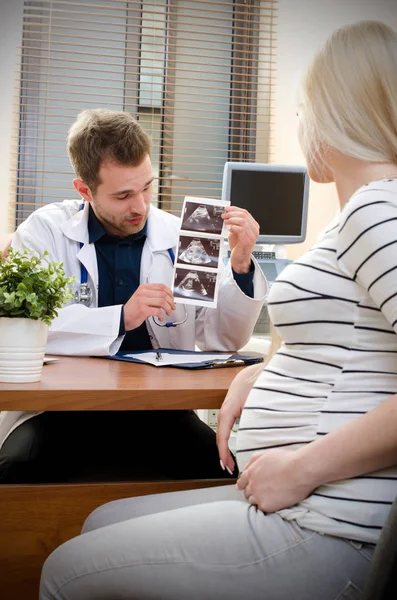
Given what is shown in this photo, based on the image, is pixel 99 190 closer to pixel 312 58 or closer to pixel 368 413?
pixel 312 58

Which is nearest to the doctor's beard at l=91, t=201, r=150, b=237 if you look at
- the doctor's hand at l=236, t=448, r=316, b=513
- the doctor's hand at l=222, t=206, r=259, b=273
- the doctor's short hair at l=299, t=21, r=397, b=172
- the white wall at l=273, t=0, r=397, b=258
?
the doctor's hand at l=222, t=206, r=259, b=273

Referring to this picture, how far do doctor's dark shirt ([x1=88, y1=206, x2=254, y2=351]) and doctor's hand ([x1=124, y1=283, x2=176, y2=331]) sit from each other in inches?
12.9

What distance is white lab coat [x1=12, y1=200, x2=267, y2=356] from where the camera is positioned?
1.87m

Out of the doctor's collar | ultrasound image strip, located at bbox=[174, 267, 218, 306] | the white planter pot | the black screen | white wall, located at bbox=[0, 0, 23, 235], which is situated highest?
white wall, located at bbox=[0, 0, 23, 235]

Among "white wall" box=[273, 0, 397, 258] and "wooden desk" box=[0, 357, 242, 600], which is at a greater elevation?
"white wall" box=[273, 0, 397, 258]

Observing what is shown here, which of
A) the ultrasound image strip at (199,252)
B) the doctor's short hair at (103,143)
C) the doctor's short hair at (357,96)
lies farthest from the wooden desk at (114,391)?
the doctor's short hair at (103,143)

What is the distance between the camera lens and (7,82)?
4.08 meters

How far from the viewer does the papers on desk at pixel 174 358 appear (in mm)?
1662

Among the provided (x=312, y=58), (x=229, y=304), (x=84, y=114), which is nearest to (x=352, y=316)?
(x=312, y=58)

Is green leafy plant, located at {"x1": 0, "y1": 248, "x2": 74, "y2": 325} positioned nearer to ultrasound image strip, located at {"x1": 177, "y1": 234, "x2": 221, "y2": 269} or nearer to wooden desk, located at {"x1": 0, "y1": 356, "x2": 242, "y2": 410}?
wooden desk, located at {"x1": 0, "y1": 356, "x2": 242, "y2": 410}

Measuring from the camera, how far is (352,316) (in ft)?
3.29

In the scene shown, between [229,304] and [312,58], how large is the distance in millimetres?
1004

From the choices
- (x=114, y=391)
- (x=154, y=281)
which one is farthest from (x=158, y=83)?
Answer: (x=114, y=391)

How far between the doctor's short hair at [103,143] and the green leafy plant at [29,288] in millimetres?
873
